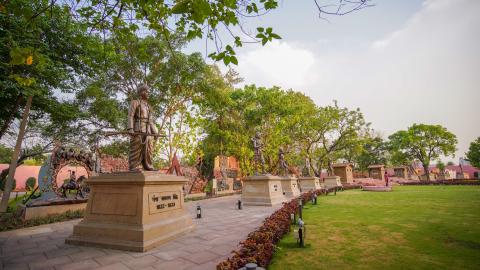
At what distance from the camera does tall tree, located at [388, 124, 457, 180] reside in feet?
129

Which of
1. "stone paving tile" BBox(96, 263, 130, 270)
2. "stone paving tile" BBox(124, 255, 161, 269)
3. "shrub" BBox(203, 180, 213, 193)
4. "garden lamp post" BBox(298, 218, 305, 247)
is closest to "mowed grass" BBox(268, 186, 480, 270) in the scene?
"garden lamp post" BBox(298, 218, 305, 247)

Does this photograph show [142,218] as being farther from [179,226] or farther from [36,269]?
[36,269]

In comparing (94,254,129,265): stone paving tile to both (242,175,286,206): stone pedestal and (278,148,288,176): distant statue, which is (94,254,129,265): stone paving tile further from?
(278,148,288,176): distant statue

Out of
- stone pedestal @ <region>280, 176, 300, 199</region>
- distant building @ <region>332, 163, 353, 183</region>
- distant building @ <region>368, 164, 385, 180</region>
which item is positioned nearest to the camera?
stone pedestal @ <region>280, 176, 300, 199</region>

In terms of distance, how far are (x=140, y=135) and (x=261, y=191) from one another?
8286mm

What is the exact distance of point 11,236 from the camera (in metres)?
6.98

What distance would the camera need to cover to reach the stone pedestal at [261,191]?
1309 centimetres

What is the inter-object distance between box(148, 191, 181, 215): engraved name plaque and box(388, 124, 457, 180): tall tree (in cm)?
4503

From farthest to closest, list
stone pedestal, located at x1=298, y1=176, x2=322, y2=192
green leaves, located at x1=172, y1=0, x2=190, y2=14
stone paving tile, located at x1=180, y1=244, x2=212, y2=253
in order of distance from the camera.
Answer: stone pedestal, located at x1=298, y1=176, x2=322, y2=192 < stone paving tile, located at x1=180, y1=244, x2=212, y2=253 < green leaves, located at x1=172, y1=0, x2=190, y2=14

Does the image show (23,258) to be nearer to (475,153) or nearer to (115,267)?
(115,267)

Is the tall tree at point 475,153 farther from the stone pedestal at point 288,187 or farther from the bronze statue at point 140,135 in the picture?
the bronze statue at point 140,135

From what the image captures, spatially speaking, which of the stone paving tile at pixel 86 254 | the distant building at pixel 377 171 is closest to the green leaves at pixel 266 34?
the stone paving tile at pixel 86 254

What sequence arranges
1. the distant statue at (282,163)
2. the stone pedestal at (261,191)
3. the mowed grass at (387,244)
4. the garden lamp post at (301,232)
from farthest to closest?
1. the distant statue at (282,163)
2. the stone pedestal at (261,191)
3. the garden lamp post at (301,232)
4. the mowed grass at (387,244)

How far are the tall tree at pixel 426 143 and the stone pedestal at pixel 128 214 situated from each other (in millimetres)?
45722
